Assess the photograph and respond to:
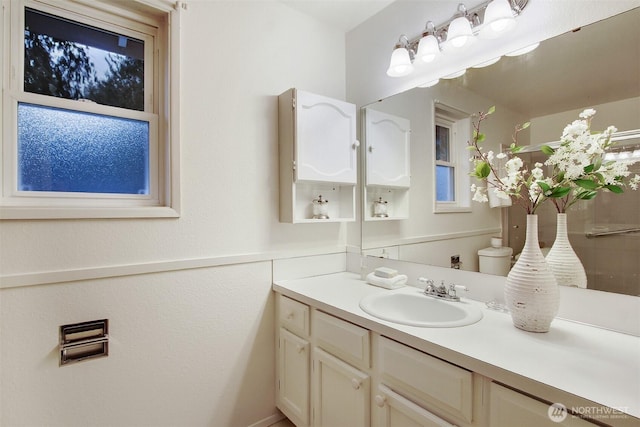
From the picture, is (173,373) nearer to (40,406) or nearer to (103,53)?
(40,406)

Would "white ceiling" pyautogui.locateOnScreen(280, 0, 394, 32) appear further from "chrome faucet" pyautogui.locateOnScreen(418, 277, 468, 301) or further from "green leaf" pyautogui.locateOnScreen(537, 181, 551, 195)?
"chrome faucet" pyautogui.locateOnScreen(418, 277, 468, 301)

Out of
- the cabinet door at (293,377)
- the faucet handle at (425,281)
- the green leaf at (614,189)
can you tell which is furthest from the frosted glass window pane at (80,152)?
the green leaf at (614,189)

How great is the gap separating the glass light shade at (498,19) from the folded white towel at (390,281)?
1.24 meters

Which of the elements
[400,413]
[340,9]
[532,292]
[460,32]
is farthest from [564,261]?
[340,9]

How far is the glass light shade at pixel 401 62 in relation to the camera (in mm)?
1680

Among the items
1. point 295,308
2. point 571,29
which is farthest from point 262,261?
point 571,29

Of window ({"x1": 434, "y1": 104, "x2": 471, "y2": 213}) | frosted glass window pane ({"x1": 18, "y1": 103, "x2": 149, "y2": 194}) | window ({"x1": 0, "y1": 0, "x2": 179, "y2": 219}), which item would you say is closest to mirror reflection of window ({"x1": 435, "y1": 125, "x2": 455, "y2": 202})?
window ({"x1": 434, "y1": 104, "x2": 471, "y2": 213})

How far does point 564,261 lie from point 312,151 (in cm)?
127

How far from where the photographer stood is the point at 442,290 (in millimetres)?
1453

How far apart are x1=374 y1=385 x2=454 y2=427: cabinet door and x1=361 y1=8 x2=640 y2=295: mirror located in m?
0.70

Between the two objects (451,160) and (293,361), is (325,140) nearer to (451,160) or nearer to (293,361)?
(451,160)

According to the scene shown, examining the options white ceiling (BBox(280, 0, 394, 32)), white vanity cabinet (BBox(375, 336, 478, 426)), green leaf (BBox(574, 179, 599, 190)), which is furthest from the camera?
white ceiling (BBox(280, 0, 394, 32))

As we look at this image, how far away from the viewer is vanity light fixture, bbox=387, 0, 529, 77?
1294 mm

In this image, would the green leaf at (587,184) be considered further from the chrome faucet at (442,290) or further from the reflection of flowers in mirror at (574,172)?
the chrome faucet at (442,290)
